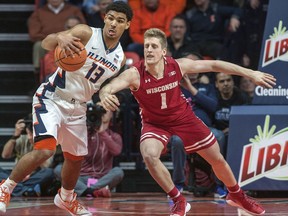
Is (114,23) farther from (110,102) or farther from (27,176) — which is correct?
(27,176)

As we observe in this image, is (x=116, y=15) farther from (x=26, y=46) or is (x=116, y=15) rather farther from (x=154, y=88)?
(x=26, y=46)

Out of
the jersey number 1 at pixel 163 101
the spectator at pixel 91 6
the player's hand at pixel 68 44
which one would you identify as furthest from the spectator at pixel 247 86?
the player's hand at pixel 68 44

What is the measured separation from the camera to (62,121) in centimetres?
845

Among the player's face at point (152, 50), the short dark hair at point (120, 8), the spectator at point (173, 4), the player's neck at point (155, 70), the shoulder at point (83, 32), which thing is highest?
the short dark hair at point (120, 8)

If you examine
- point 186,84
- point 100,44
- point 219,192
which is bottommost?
point 219,192

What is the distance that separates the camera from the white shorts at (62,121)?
8203 millimetres

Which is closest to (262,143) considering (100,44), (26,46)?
(100,44)

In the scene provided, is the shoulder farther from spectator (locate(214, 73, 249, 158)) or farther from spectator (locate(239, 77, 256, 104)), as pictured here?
spectator (locate(239, 77, 256, 104))

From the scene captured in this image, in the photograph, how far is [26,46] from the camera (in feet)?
47.6

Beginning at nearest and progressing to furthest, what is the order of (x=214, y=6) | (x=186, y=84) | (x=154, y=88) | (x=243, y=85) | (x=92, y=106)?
1. (x=154, y=88)
2. (x=186, y=84)
3. (x=92, y=106)
4. (x=243, y=85)
5. (x=214, y=6)

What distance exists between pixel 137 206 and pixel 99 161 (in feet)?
6.67

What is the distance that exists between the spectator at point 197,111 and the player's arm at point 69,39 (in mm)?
2637

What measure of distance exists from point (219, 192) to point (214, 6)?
12.7 ft

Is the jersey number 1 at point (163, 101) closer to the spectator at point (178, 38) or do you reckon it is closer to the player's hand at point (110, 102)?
the player's hand at point (110, 102)
